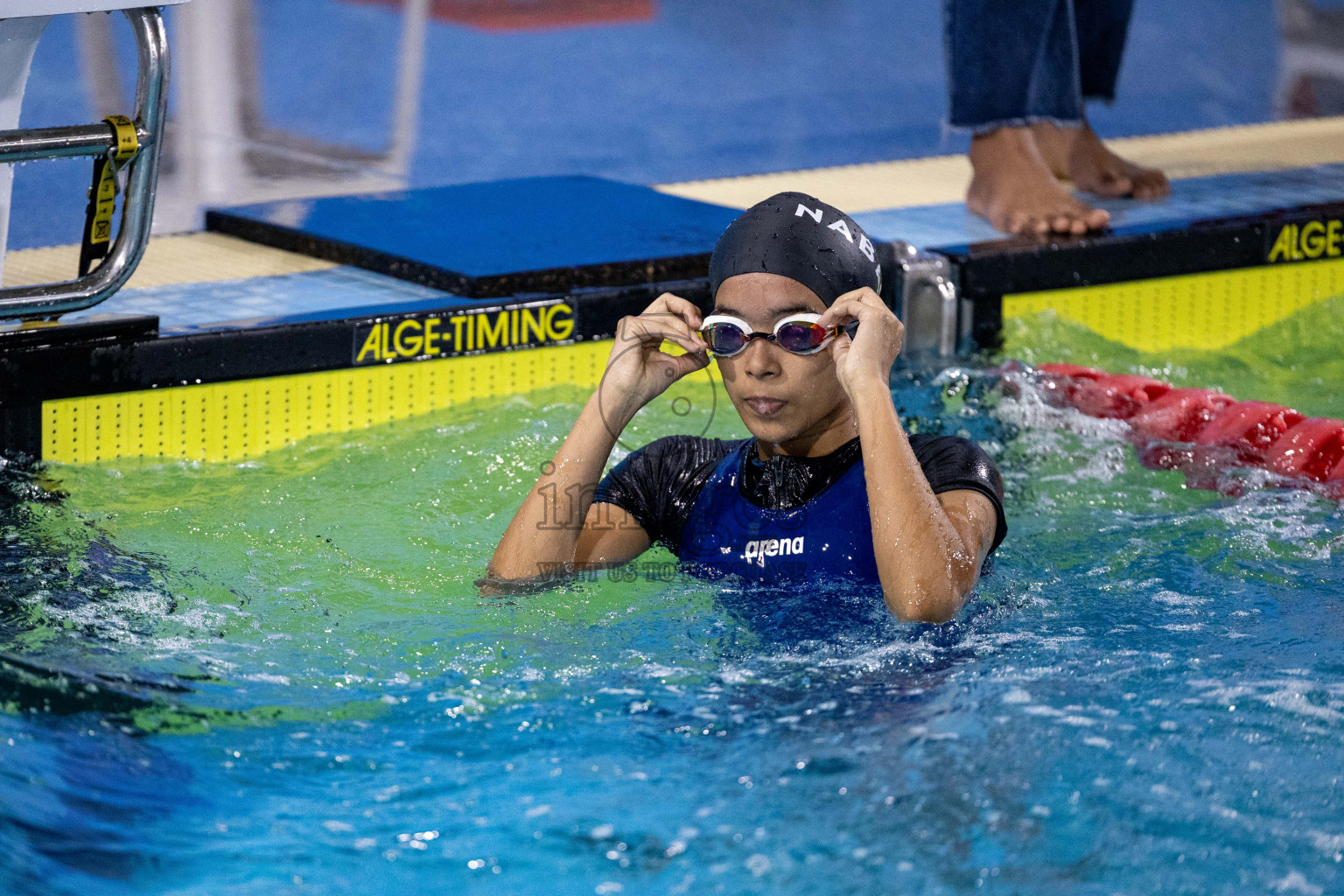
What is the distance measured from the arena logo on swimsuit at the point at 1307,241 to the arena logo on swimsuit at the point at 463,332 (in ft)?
8.18

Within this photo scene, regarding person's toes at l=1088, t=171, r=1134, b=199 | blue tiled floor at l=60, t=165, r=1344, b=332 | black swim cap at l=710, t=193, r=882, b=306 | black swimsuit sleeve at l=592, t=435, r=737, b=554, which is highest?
black swim cap at l=710, t=193, r=882, b=306

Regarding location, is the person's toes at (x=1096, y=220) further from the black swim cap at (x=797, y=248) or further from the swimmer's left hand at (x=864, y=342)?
the swimmer's left hand at (x=864, y=342)

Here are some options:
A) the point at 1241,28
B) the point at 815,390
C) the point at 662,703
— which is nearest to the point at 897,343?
the point at 815,390

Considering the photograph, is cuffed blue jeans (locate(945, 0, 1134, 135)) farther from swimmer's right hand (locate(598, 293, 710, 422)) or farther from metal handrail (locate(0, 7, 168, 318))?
swimmer's right hand (locate(598, 293, 710, 422))

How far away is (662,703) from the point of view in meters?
2.46

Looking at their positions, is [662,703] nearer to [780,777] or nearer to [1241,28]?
[780,777]

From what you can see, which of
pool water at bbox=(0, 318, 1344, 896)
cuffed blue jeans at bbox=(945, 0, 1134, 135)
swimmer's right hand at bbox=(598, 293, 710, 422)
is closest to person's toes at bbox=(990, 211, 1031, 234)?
cuffed blue jeans at bbox=(945, 0, 1134, 135)

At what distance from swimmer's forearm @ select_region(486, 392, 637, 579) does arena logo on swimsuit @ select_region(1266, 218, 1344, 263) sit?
11.2ft

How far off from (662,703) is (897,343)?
0.69 meters

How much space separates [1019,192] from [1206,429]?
1.50m

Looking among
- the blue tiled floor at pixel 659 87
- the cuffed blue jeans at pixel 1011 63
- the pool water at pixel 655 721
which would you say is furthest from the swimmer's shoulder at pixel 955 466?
the blue tiled floor at pixel 659 87

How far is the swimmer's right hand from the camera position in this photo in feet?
9.04

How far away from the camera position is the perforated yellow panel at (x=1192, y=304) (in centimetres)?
522

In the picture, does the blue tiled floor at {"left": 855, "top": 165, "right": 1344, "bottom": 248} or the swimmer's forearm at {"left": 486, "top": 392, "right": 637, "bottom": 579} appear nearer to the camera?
the swimmer's forearm at {"left": 486, "top": 392, "right": 637, "bottom": 579}
